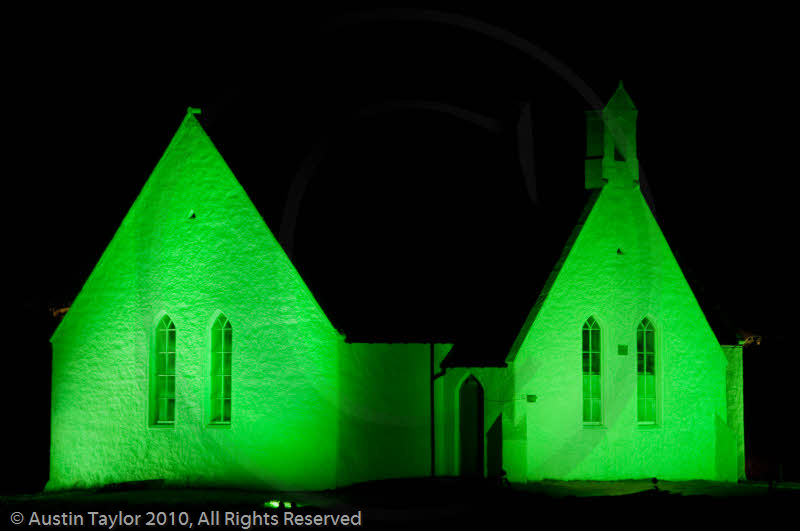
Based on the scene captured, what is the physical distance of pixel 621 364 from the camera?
37062mm

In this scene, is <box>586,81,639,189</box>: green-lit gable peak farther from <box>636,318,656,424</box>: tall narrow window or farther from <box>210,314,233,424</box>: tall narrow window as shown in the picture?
<box>210,314,233,424</box>: tall narrow window

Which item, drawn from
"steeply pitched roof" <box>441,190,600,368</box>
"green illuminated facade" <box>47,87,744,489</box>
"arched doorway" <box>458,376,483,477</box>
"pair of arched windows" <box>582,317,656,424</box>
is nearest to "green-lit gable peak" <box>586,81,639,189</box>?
"green illuminated facade" <box>47,87,744,489</box>

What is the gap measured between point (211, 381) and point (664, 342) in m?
12.9

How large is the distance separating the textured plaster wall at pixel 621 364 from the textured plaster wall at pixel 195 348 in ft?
18.8

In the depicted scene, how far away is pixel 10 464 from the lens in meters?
47.0

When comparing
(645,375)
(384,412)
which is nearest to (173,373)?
(384,412)

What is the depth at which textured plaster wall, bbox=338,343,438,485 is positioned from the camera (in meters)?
36.0

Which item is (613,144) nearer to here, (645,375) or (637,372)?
(637,372)

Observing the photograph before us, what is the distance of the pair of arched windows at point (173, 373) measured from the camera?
36156 millimetres

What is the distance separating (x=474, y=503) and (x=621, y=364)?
699 centimetres

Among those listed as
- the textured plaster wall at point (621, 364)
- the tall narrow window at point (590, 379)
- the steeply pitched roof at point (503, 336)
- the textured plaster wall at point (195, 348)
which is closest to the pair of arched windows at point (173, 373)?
the textured plaster wall at point (195, 348)

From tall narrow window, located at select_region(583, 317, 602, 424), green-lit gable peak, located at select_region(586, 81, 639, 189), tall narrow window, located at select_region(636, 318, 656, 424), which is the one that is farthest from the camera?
tall narrow window, located at select_region(636, 318, 656, 424)

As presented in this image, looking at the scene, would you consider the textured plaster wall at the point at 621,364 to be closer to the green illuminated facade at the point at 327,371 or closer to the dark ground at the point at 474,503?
the green illuminated facade at the point at 327,371

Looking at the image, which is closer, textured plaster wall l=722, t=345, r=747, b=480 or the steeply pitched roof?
the steeply pitched roof
